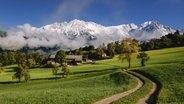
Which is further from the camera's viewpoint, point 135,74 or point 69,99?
point 135,74

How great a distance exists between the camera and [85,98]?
6931 cm

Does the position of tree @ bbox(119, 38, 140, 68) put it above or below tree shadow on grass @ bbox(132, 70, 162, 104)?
above

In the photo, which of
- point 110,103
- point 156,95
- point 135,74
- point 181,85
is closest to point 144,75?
point 135,74

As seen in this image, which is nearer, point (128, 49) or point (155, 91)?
point (155, 91)

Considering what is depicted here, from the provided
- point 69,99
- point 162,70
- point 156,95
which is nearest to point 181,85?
point 156,95

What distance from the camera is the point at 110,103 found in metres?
64.3

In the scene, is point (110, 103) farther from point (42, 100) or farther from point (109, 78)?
point (109, 78)

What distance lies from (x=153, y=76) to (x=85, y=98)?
109 feet

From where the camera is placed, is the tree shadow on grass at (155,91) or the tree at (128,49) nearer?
the tree shadow on grass at (155,91)

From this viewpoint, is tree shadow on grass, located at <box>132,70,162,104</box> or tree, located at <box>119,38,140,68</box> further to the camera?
tree, located at <box>119,38,140,68</box>

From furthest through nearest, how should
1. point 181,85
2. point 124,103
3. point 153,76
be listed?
point 153,76, point 181,85, point 124,103

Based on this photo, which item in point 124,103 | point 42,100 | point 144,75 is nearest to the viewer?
point 124,103

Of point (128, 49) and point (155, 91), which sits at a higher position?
point (128, 49)

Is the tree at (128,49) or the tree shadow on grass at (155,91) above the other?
the tree at (128,49)
